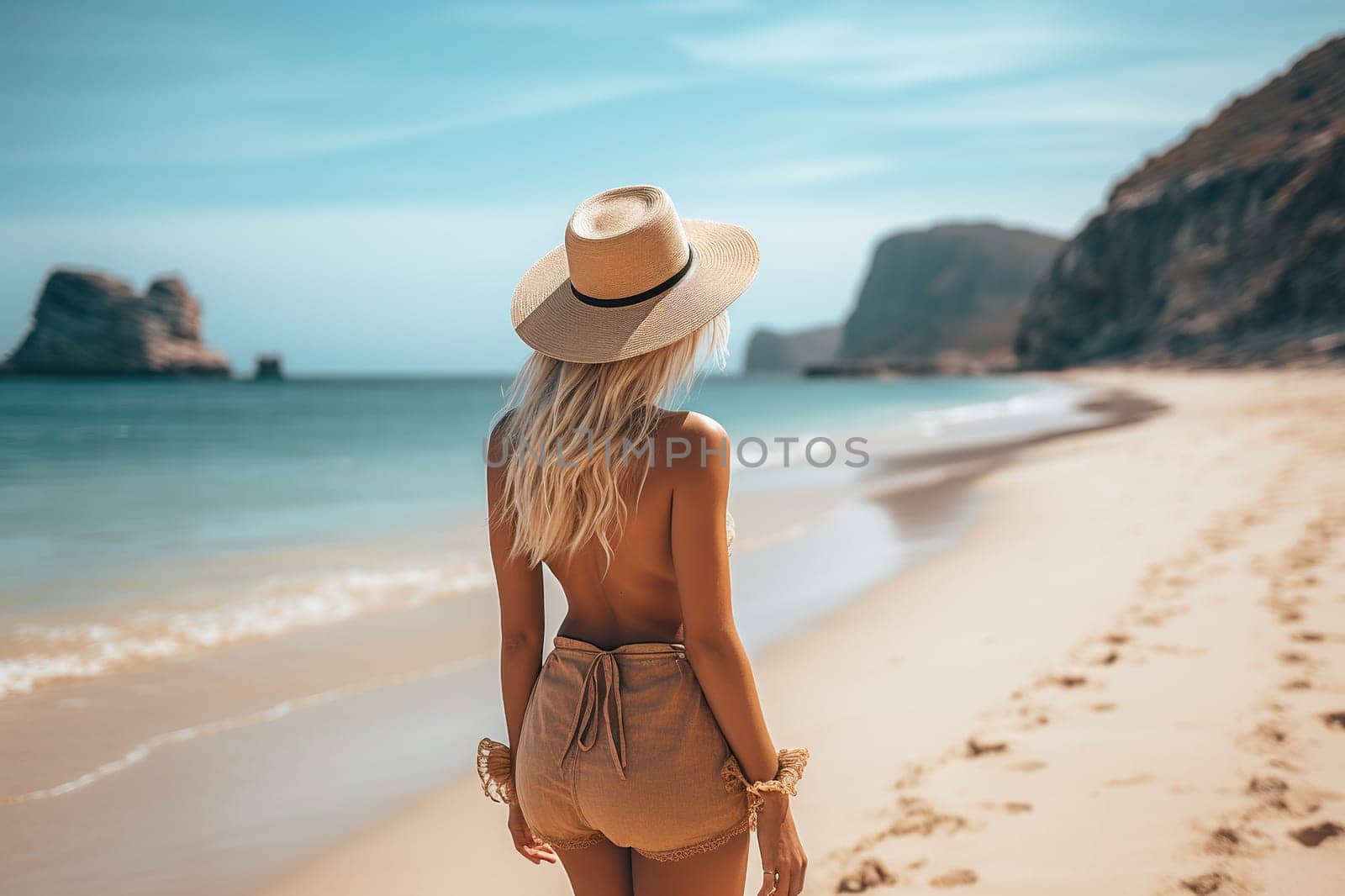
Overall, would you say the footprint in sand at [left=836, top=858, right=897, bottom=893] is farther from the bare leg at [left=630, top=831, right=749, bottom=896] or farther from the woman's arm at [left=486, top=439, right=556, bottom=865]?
the woman's arm at [left=486, top=439, right=556, bottom=865]

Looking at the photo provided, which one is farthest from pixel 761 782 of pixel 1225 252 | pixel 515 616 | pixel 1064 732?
pixel 1225 252

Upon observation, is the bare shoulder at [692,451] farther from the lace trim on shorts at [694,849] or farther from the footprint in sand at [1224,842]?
the footprint in sand at [1224,842]

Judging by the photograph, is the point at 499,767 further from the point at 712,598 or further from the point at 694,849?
the point at 712,598

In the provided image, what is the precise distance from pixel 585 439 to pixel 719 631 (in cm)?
40

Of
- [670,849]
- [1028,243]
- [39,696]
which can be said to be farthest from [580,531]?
[1028,243]

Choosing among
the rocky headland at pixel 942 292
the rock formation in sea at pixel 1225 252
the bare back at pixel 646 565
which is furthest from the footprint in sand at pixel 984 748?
the rocky headland at pixel 942 292

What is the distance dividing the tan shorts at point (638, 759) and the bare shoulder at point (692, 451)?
0.33m

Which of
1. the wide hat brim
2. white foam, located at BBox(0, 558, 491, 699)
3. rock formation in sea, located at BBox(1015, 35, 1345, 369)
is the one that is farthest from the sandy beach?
rock formation in sea, located at BBox(1015, 35, 1345, 369)

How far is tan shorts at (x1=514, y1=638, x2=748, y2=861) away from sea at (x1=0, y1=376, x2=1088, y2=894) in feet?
2.09

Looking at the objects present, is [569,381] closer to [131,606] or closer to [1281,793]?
[1281,793]

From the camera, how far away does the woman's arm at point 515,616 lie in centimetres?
171

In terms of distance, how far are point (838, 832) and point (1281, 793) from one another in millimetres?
1425

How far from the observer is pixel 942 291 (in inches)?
5689

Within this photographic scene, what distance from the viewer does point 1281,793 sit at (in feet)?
9.46
